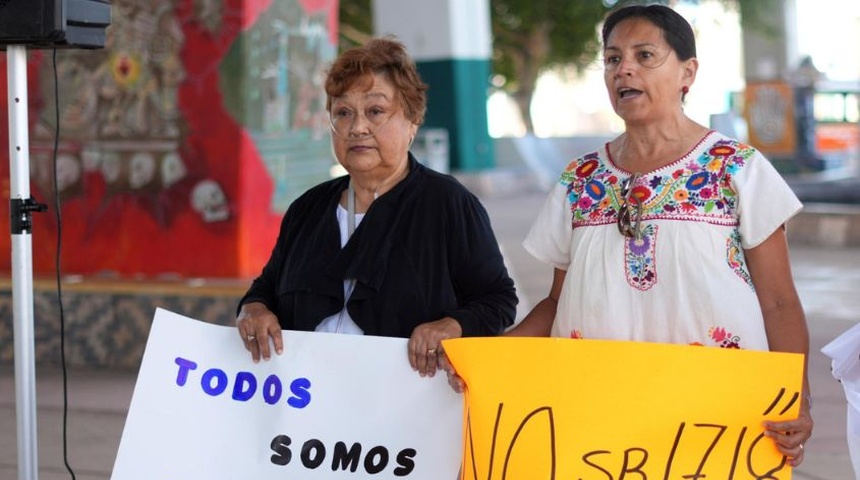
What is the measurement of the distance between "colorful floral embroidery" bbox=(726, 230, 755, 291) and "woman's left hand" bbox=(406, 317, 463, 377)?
2.49ft

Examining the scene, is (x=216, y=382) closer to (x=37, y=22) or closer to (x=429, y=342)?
(x=429, y=342)

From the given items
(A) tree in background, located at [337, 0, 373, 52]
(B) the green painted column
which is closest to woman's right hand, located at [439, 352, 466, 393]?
(B) the green painted column

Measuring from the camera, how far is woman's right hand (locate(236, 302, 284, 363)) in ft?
11.8

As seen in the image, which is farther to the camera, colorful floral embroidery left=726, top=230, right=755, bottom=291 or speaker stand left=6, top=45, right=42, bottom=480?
speaker stand left=6, top=45, right=42, bottom=480

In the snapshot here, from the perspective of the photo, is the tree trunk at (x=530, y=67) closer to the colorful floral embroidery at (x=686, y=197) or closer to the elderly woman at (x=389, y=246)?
the elderly woman at (x=389, y=246)

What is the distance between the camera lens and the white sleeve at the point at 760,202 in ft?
9.95

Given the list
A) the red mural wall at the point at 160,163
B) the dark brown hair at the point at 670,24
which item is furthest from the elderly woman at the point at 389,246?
the red mural wall at the point at 160,163

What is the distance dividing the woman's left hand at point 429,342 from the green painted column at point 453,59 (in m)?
18.6

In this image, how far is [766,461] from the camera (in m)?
3.02

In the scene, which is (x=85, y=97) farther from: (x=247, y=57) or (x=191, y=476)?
(x=191, y=476)

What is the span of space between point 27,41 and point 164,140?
424cm

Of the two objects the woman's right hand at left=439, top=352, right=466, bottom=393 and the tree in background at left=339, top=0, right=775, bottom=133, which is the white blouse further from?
the tree in background at left=339, top=0, right=775, bottom=133

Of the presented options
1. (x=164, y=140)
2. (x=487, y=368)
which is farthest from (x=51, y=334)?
(x=487, y=368)

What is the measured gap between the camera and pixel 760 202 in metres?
3.04
